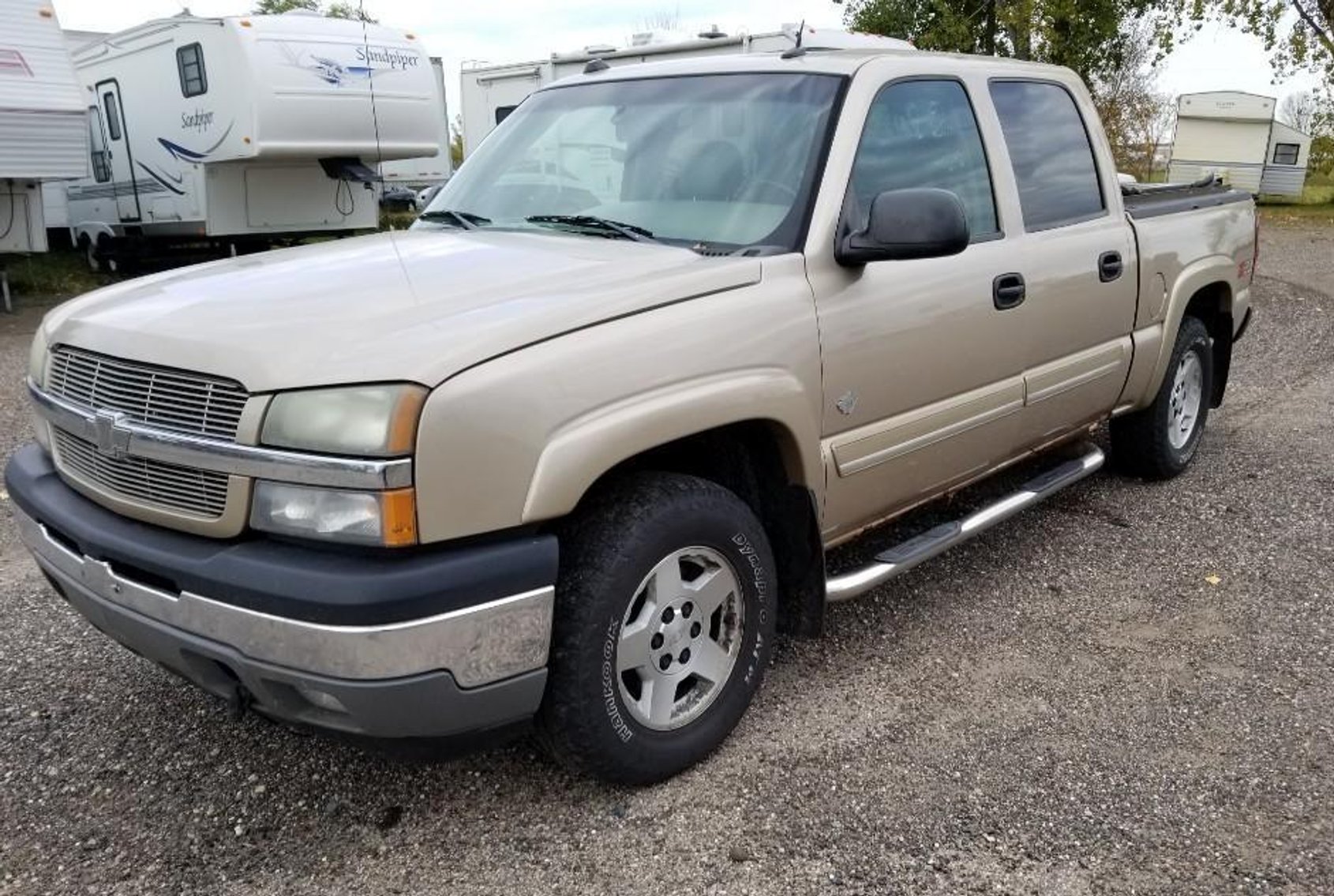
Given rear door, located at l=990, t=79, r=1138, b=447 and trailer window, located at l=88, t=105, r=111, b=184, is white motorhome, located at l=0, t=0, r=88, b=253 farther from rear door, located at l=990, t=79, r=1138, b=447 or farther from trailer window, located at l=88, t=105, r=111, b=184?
rear door, located at l=990, t=79, r=1138, b=447

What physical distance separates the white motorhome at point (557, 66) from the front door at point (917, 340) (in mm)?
4298

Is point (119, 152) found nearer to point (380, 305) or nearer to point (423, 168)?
point (423, 168)

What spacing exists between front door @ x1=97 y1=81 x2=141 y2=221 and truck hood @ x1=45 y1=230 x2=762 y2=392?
11.9 meters

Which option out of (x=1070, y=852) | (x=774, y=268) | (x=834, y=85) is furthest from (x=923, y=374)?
(x=1070, y=852)

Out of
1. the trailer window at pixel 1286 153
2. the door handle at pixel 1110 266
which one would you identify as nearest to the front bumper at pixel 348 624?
the door handle at pixel 1110 266

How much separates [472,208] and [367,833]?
2.07 meters

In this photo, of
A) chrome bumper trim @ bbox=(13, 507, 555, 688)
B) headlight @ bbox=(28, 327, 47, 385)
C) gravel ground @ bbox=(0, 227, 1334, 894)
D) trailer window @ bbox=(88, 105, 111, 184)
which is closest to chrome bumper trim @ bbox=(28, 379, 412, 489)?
chrome bumper trim @ bbox=(13, 507, 555, 688)

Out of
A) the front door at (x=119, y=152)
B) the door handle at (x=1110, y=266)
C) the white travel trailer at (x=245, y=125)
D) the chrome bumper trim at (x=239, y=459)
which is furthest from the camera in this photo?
the front door at (x=119, y=152)

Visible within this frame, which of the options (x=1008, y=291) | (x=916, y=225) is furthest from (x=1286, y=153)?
(x=916, y=225)

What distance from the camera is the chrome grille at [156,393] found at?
2.41 m

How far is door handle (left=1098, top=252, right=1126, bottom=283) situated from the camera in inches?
172

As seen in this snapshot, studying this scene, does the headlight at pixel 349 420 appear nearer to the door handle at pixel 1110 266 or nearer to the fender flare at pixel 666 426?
the fender flare at pixel 666 426

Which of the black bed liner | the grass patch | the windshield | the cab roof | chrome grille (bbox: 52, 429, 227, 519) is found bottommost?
the grass patch

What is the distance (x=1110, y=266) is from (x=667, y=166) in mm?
1970
